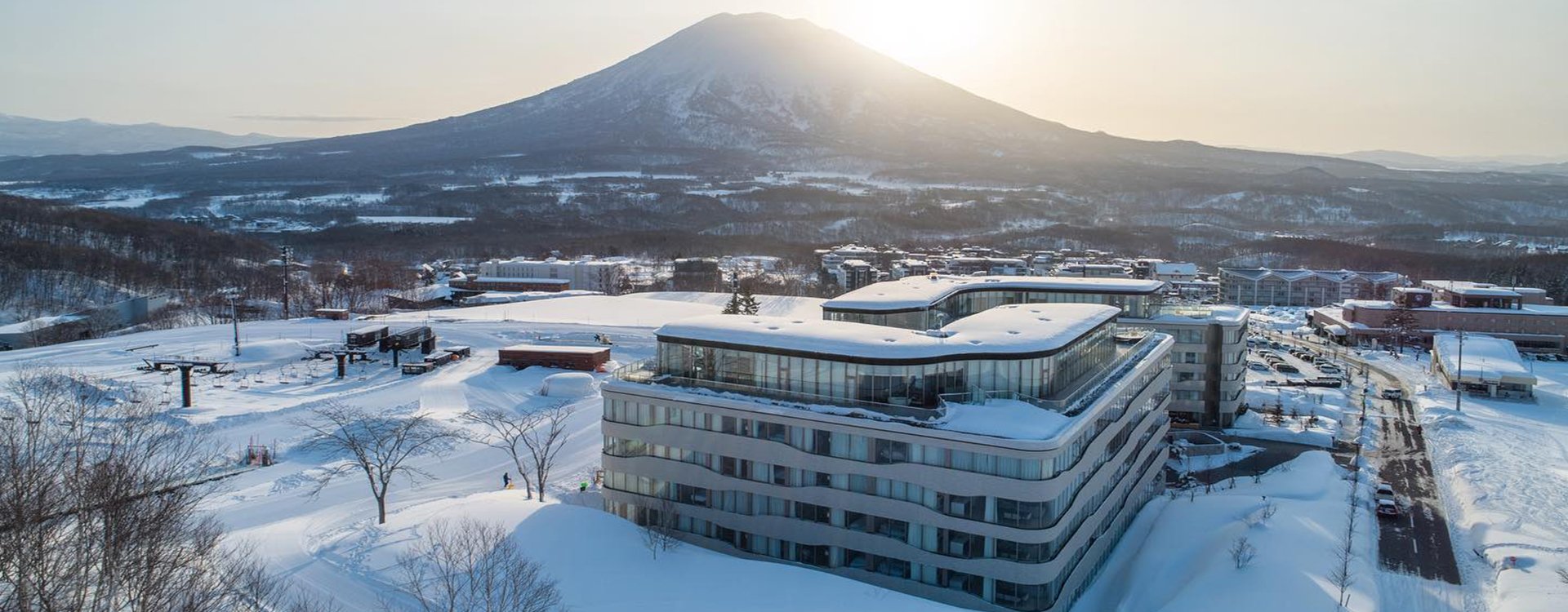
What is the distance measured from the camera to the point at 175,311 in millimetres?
71312

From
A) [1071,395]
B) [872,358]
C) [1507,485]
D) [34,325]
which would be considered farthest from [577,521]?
[34,325]

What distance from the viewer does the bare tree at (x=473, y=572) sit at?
15.7 metres

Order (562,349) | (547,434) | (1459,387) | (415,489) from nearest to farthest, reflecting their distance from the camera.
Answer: (415,489), (547,434), (1459,387), (562,349)

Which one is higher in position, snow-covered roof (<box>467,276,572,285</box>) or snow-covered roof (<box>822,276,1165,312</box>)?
snow-covered roof (<box>822,276,1165,312</box>)

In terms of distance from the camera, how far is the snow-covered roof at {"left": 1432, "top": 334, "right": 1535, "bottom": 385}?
4706 cm

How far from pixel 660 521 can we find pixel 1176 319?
89.6ft

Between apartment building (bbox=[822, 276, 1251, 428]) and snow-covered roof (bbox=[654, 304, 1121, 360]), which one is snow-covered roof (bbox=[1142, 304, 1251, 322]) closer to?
apartment building (bbox=[822, 276, 1251, 428])

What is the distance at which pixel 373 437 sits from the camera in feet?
105

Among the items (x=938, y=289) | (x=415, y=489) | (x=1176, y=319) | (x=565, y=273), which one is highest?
(x=938, y=289)

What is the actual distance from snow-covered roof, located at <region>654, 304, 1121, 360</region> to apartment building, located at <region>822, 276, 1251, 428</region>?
33.8 ft

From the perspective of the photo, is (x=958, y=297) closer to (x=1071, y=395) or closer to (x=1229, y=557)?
(x=1071, y=395)

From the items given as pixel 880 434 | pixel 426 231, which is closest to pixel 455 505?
pixel 880 434

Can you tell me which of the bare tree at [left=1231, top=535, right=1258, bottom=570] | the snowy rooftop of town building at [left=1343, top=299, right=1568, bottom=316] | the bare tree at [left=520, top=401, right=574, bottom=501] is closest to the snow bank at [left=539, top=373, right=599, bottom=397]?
the bare tree at [left=520, top=401, right=574, bottom=501]

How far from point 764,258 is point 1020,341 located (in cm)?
10613
